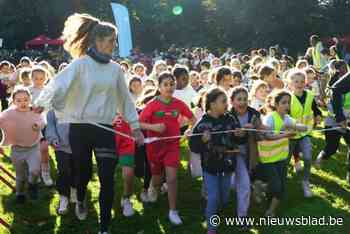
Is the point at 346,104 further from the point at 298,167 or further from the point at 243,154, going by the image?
the point at 243,154

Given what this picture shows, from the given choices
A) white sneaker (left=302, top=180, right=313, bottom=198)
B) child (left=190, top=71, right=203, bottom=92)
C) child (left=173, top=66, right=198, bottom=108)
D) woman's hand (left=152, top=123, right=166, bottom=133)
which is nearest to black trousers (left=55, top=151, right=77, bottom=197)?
woman's hand (left=152, top=123, right=166, bottom=133)

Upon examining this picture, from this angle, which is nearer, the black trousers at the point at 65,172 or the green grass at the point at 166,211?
the green grass at the point at 166,211

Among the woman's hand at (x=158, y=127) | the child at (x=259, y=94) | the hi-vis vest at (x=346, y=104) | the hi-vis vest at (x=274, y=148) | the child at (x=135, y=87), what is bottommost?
the hi-vis vest at (x=274, y=148)

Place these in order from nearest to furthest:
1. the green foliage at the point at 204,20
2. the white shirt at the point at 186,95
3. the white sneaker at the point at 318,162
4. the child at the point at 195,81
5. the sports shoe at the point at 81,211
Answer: the sports shoe at the point at 81,211 < the white shirt at the point at 186,95 < the white sneaker at the point at 318,162 < the child at the point at 195,81 < the green foliage at the point at 204,20

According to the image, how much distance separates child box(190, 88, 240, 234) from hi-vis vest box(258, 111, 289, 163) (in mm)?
577

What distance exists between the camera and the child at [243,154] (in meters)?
5.78

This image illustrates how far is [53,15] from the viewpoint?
46.5 meters

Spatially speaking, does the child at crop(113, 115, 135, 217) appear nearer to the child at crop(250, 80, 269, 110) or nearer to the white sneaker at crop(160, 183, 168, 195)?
the white sneaker at crop(160, 183, 168, 195)

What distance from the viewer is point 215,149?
5.39 metres

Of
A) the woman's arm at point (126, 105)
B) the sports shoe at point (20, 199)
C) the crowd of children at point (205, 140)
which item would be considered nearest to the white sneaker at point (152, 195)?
the crowd of children at point (205, 140)

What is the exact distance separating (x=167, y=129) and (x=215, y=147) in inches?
39.0

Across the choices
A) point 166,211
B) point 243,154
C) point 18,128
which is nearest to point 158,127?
point 243,154

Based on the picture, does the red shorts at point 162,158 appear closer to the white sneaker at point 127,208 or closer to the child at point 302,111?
the white sneaker at point 127,208

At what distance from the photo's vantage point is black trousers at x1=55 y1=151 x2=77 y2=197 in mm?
6341
